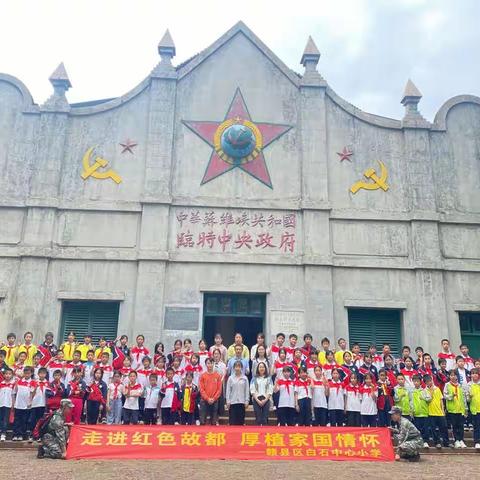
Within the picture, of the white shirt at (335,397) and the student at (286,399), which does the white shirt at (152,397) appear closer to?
the student at (286,399)

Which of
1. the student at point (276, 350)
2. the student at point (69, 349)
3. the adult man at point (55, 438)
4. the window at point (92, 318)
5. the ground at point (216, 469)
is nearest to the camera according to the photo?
the ground at point (216, 469)

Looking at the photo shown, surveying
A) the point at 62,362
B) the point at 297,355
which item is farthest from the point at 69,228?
the point at 297,355

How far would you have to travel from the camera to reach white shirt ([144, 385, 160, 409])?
36.6 ft

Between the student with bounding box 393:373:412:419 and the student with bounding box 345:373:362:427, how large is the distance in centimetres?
81

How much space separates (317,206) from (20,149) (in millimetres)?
9529

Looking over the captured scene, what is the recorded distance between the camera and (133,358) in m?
12.6

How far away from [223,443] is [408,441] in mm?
3483

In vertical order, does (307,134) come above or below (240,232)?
above

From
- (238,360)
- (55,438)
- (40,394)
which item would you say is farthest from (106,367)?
(238,360)

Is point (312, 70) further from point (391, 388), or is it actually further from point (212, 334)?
point (391, 388)

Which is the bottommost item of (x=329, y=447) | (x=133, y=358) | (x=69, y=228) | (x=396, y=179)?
(x=329, y=447)

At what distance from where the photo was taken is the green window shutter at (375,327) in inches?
605

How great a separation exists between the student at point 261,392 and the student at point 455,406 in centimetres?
387

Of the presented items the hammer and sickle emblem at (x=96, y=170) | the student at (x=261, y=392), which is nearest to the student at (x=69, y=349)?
the student at (x=261, y=392)
